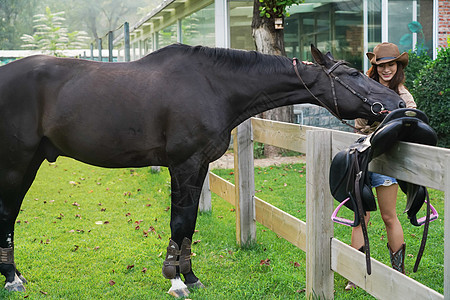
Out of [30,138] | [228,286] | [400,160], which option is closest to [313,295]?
[228,286]

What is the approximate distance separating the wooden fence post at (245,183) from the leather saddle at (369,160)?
1.95 meters

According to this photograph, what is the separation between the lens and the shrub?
7.79 m

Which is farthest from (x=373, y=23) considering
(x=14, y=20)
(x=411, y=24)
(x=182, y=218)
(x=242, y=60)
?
(x=14, y=20)

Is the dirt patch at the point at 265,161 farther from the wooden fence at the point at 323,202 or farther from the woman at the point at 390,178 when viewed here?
the woman at the point at 390,178

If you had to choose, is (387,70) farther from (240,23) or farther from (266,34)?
(240,23)

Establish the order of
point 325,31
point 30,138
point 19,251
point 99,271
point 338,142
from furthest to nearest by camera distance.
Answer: point 325,31
point 19,251
point 99,271
point 30,138
point 338,142

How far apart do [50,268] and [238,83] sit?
7.72 feet

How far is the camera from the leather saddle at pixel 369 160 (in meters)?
2.45

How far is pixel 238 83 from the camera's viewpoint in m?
3.71

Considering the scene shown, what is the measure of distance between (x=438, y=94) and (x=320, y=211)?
5.58 meters

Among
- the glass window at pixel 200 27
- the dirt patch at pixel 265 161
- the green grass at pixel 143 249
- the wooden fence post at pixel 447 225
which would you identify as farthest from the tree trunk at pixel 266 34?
the wooden fence post at pixel 447 225

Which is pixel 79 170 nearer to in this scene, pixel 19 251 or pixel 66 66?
pixel 19 251

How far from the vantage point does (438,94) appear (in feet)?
25.8

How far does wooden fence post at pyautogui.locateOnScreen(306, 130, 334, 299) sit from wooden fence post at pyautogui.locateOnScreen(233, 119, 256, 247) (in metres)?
1.59
